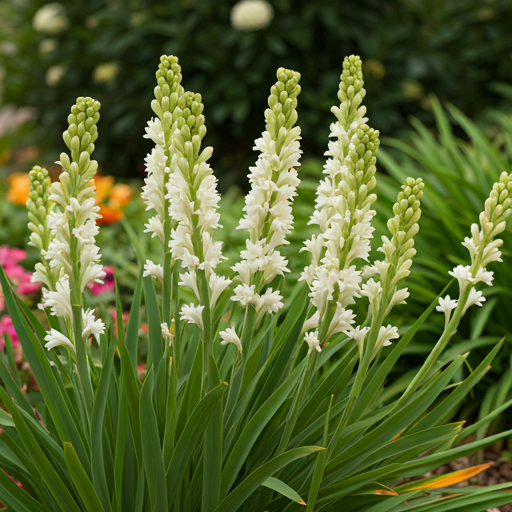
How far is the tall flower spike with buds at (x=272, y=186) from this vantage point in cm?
121

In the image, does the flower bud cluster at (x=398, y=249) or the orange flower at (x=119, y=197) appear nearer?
the flower bud cluster at (x=398, y=249)

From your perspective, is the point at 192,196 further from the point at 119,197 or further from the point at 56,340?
the point at 119,197

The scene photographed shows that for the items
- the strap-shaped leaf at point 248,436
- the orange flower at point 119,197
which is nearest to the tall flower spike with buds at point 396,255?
the strap-shaped leaf at point 248,436

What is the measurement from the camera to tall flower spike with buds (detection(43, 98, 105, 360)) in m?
1.17

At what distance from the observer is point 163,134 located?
132cm

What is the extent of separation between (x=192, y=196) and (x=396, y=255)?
0.45m

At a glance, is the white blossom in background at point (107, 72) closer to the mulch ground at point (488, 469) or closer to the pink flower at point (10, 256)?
the pink flower at point (10, 256)

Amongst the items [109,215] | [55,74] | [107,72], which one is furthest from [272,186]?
[55,74]

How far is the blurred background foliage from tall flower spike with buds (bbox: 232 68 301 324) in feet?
11.3

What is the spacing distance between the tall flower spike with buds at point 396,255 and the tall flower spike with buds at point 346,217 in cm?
4

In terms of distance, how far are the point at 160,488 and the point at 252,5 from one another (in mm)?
4021

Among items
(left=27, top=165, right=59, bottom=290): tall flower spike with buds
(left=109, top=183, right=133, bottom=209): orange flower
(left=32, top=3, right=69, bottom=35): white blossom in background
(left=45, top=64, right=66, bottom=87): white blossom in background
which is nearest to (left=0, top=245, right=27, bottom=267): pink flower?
(left=109, top=183, right=133, bottom=209): orange flower

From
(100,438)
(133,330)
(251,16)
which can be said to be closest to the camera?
(100,438)

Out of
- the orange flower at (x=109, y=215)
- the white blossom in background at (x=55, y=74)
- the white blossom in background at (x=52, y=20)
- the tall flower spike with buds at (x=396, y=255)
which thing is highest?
the white blossom in background at (x=52, y=20)
